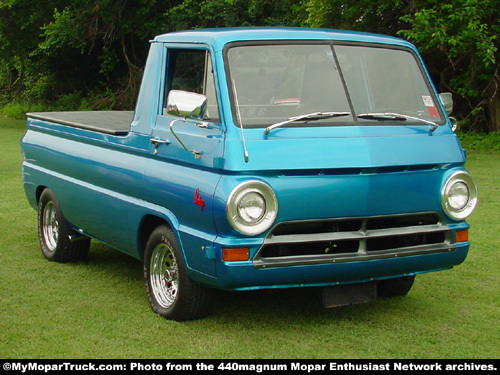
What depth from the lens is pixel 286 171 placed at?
5180 mm

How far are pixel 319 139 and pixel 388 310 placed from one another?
61.7 inches

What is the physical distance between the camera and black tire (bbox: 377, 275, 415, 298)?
20.9ft

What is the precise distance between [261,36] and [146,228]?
1.68m

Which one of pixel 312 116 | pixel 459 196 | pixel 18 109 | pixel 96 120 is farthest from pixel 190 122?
pixel 18 109

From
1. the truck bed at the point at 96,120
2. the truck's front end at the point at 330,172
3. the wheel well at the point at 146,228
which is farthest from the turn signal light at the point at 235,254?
the truck bed at the point at 96,120

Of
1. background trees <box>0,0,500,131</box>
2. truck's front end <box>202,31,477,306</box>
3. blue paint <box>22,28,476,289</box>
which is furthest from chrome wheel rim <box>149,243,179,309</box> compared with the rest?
background trees <box>0,0,500,131</box>

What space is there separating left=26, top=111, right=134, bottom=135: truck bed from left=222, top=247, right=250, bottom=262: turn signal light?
6.17 feet

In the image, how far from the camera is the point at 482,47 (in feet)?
58.0

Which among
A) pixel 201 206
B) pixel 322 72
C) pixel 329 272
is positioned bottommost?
pixel 329 272

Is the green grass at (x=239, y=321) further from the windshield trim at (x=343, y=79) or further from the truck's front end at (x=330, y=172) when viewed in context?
the windshield trim at (x=343, y=79)

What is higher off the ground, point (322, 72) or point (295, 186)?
point (322, 72)

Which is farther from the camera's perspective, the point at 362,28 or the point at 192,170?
the point at 362,28

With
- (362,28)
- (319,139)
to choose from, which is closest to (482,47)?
(362,28)
